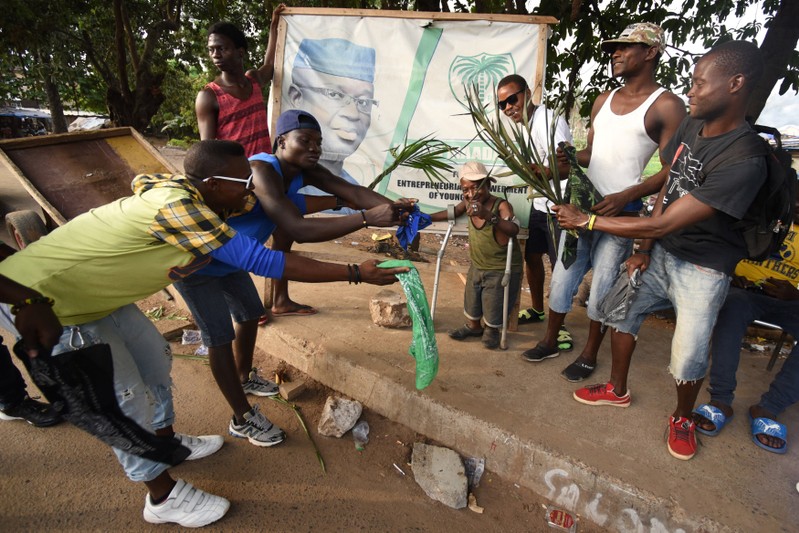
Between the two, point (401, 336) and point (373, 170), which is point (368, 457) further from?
point (373, 170)

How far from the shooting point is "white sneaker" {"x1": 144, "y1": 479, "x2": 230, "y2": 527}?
1997mm

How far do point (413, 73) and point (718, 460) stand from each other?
11.0 feet

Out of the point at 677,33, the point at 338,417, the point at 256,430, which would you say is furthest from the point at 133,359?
the point at 677,33

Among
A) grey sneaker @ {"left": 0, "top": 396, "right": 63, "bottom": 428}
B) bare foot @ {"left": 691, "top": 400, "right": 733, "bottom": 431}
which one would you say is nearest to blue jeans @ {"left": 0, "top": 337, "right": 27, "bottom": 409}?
grey sneaker @ {"left": 0, "top": 396, "right": 63, "bottom": 428}

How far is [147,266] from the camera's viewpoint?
5.89 ft

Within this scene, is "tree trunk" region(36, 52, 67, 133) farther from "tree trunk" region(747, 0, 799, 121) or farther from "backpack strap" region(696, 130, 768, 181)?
"tree trunk" region(747, 0, 799, 121)

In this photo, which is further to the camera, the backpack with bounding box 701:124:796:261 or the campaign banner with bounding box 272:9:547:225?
the campaign banner with bounding box 272:9:547:225

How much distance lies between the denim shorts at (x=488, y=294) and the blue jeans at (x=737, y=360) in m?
1.28

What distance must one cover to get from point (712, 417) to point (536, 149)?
1851 mm

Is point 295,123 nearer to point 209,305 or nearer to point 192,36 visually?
point 209,305

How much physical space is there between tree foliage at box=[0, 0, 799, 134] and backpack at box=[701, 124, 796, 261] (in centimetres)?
95

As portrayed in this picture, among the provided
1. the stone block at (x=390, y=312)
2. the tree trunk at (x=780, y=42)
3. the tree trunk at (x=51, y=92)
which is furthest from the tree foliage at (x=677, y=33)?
the tree trunk at (x=51, y=92)

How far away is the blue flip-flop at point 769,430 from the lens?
7.82 feet

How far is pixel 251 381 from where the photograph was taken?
9.82ft
